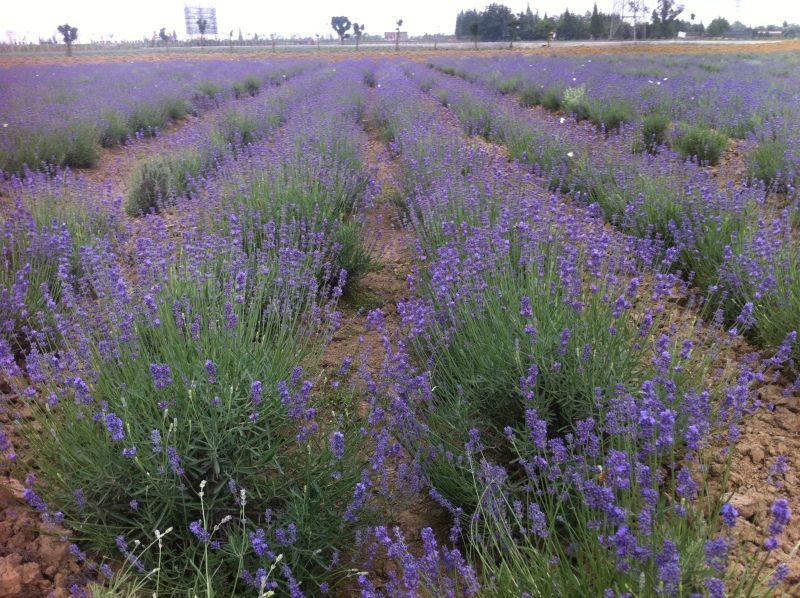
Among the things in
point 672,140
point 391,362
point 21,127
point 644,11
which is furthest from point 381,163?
point 644,11

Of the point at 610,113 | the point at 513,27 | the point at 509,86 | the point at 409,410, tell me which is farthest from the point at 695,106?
the point at 513,27

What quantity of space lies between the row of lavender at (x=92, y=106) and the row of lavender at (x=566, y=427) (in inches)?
219

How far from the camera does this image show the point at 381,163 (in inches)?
293

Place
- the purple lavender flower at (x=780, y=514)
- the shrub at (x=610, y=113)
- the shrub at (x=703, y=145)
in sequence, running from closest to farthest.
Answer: the purple lavender flower at (x=780, y=514) → the shrub at (x=703, y=145) → the shrub at (x=610, y=113)

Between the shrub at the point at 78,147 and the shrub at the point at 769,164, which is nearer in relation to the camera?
the shrub at the point at 769,164

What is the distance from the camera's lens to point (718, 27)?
186 ft

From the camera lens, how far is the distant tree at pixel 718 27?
Answer: 5586 centimetres

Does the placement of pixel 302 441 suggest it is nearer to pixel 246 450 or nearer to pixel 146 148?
pixel 246 450

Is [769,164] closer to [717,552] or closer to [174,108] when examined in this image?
[717,552]

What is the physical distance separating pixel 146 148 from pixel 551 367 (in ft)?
25.9

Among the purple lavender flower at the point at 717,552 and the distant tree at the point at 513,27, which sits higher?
the distant tree at the point at 513,27

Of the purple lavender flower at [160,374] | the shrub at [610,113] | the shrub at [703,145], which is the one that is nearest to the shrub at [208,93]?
the shrub at [610,113]

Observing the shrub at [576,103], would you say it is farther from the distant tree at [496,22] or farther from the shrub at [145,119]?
the distant tree at [496,22]

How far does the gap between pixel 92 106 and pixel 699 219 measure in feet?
32.1
